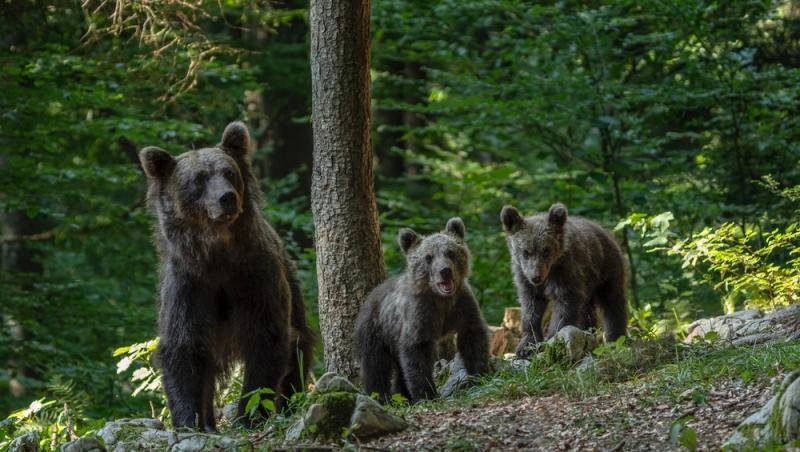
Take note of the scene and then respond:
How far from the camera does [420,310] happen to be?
8.16 metres

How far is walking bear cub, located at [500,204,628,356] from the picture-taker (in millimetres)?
9055

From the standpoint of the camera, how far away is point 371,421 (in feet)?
19.8

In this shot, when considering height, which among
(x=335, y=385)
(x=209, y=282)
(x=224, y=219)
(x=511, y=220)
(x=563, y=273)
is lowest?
(x=335, y=385)

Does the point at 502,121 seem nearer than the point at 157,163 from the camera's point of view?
No

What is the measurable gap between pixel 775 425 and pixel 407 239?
14.5 ft

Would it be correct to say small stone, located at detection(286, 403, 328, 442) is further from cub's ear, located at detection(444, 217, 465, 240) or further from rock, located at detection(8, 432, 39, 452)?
cub's ear, located at detection(444, 217, 465, 240)

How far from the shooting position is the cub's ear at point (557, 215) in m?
9.23

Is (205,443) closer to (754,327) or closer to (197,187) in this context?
(197,187)

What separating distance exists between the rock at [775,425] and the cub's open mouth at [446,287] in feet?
10.9

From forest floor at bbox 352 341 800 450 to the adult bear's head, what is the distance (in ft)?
6.41

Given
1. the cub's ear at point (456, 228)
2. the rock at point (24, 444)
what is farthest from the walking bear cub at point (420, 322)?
the rock at point (24, 444)

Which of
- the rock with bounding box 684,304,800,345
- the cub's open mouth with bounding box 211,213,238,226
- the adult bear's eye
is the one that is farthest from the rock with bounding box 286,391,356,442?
the rock with bounding box 684,304,800,345

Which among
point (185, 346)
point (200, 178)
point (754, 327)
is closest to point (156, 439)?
point (185, 346)

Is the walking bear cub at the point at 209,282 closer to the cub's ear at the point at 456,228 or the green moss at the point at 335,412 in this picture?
the green moss at the point at 335,412
